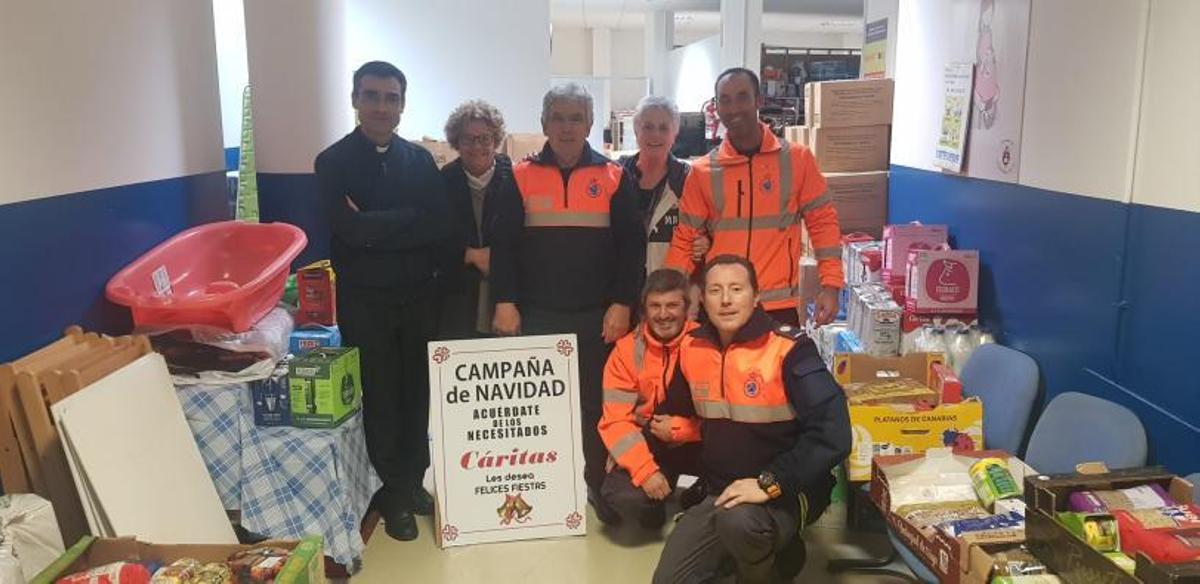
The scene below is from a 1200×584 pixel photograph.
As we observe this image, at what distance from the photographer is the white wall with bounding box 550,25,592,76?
16656mm

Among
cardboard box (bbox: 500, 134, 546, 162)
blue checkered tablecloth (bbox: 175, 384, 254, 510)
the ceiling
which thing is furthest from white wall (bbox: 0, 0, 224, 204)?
the ceiling

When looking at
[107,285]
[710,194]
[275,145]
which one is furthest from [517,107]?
[107,285]

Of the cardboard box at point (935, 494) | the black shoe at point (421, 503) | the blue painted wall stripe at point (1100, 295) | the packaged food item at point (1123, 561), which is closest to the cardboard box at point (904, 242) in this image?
the blue painted wall stripe at point (1100, 295)

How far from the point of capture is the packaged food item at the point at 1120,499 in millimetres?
1875

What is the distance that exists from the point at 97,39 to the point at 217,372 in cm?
105

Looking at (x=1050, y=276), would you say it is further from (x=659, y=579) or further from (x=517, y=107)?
(x=517, y=107)

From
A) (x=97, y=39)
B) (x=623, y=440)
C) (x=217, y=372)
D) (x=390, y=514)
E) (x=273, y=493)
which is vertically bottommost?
(x=390, y=514)

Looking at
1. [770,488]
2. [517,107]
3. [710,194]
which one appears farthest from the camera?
[517,107]

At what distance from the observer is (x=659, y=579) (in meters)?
2.44

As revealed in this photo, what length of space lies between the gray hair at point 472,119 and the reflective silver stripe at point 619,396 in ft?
3.88

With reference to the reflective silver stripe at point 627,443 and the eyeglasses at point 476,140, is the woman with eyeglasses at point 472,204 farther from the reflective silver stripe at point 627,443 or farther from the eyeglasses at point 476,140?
the reflective silver stripe at point 627,443

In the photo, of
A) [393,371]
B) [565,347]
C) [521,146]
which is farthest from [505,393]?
[521,146]

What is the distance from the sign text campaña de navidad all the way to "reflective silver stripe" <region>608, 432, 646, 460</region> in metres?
0.49

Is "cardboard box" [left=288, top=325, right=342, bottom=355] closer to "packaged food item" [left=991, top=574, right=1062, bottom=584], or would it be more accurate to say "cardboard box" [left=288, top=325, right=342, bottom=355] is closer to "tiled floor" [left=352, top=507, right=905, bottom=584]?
"tiled floor" [left=352, top=507, right=905, bottom=584]
